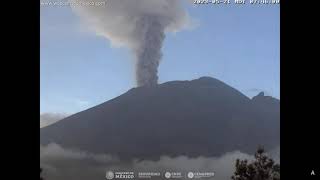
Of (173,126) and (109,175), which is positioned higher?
(173,126)

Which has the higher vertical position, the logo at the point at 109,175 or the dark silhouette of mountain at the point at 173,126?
the dark silhouette of mountain at the point at 173,126

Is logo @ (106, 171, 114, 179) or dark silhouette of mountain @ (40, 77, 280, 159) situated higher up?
dark silhouette of mountain @ (40, 77, 280, 159)

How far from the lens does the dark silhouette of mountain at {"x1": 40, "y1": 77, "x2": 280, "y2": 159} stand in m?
3.69

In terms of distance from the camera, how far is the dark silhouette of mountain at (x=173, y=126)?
3.69 metres

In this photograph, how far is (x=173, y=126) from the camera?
3705mm

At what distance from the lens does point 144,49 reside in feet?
12.3
